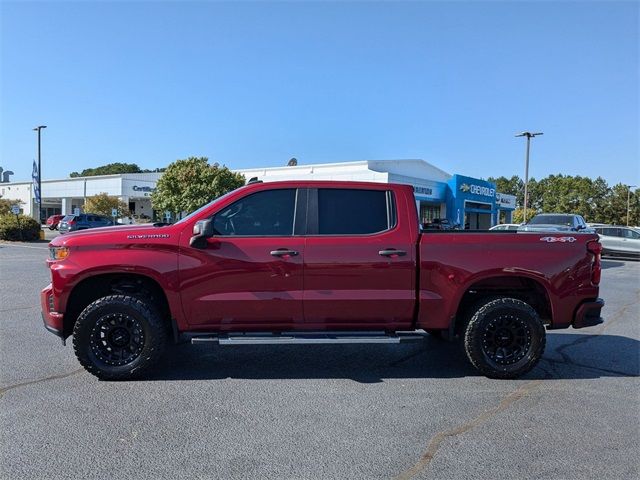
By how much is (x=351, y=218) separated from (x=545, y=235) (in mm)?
1984

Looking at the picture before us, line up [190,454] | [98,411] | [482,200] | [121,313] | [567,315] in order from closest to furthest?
1. [190,454]
2. [98,411]
3. [121,313]
4. [567,315]
5. [482,200]

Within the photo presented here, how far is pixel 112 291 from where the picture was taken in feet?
17.6

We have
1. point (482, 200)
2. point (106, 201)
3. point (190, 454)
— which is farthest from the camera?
point (106, 201)

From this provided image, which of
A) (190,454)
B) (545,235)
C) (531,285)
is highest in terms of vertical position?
(545,235)

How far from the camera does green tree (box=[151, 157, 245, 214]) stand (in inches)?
1672

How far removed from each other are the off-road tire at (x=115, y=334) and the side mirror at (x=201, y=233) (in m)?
0.79

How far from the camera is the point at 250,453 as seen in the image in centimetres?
360

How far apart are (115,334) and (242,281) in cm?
137

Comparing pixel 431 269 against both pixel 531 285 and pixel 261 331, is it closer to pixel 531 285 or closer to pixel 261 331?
pixel 531 285

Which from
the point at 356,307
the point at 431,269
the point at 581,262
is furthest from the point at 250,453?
the point at 581,262

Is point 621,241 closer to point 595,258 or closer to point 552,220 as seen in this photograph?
point 552,220

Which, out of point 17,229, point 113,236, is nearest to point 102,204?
point 17,229

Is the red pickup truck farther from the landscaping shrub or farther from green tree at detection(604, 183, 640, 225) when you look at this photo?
green tree at detection(604, 183, 640, 225)

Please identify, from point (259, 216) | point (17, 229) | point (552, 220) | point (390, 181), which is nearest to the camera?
point (259, 216)
